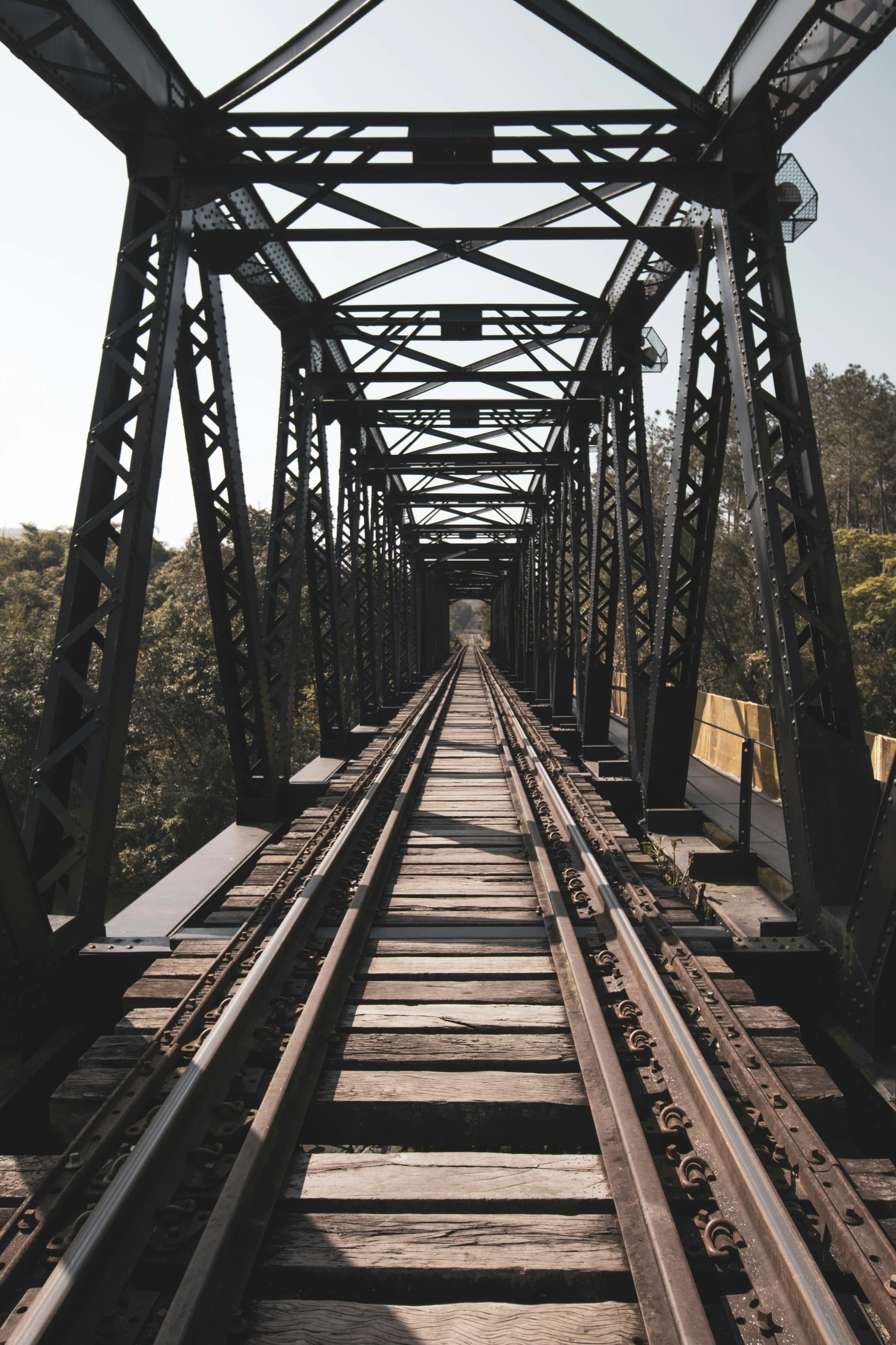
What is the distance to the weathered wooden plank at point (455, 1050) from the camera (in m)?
3.32

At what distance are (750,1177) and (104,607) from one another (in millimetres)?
4144

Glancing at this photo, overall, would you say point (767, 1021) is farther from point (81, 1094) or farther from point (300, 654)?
point (300, 654)

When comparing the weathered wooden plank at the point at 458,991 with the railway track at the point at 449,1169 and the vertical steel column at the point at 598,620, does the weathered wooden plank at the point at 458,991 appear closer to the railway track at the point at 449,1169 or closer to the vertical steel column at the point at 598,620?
the railway track at the point at 449,1169

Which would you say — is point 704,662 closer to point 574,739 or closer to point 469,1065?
point 574,739

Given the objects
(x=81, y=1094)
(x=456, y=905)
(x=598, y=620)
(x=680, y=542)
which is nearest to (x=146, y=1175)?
(x=81, y=1094)

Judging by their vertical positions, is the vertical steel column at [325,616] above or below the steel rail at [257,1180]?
above

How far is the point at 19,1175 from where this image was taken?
101 inches

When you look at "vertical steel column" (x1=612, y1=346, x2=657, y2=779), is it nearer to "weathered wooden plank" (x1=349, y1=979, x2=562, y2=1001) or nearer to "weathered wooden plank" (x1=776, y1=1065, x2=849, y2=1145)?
"weathered wooden plank" (x1=349, y1=979, x2=562, y2=1001)

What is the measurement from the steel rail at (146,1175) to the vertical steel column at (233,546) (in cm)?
350

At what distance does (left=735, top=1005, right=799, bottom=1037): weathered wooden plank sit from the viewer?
341 centimetres

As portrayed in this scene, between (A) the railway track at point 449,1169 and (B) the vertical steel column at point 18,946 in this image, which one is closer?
(A) the railway track at point 449,1169

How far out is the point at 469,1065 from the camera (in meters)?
3.32

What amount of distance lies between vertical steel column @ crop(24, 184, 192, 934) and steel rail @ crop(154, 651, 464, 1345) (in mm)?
1434

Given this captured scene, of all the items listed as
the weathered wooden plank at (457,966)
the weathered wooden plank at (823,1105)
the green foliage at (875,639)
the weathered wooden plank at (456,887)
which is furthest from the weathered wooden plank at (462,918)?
the green foliage at (875,639)
